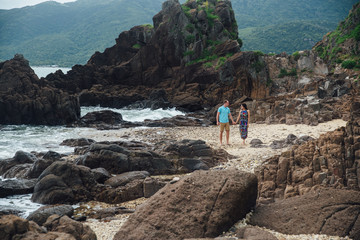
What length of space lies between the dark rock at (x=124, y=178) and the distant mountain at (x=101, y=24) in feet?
335

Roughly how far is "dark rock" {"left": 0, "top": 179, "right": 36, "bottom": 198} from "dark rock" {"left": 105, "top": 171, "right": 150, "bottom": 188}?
2447 mm

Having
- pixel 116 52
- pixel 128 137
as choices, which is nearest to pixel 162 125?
pixel 128 137

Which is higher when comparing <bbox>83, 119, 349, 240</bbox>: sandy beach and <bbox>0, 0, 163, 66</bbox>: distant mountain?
<bbox>0, 0, 163, 66</bbox>: distant mountain

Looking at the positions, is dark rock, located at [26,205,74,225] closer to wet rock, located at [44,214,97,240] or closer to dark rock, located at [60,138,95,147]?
wet rock, located at [44,214,97,240]

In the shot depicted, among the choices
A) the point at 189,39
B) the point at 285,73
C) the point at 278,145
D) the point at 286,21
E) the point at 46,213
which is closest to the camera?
the point at 46,213

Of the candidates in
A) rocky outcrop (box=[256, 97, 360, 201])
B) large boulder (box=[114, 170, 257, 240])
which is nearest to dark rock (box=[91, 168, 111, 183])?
large boulder (box=[114, 170, 257, 240])

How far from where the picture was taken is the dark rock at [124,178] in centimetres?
997

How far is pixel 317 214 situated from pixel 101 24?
17529 cm

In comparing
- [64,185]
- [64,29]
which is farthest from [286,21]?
[64,185]

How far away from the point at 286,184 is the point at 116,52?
165ft

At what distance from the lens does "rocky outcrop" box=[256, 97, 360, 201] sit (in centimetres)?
637

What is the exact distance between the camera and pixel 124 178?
10.2m

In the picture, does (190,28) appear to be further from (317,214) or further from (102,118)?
(317,214)

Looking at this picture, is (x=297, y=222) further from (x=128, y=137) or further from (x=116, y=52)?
(x=116, y=52)
